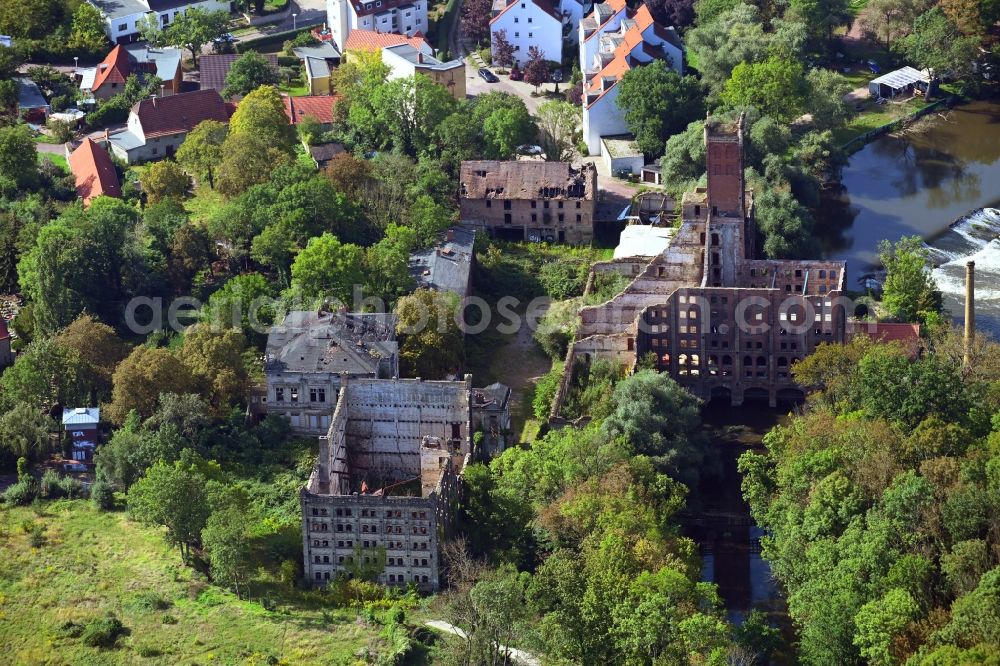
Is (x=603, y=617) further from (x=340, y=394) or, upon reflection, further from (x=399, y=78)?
(x=399, y=78)

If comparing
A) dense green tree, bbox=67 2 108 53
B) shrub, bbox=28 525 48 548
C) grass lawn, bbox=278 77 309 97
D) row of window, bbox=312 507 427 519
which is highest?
dense green tree, bbox=67 2 108 53

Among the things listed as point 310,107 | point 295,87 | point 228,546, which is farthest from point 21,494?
point 295,87

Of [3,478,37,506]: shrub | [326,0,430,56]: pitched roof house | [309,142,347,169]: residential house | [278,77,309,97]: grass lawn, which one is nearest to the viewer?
[3,478,37,506]: shrub

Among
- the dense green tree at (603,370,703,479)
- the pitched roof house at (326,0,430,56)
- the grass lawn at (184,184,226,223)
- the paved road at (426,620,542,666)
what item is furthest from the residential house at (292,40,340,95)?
the paved road at (426,620,542,666)

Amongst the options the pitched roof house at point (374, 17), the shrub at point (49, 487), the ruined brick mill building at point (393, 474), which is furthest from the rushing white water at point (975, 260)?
the shrub at point (49, 487)

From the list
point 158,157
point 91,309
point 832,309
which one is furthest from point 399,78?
point 832,309

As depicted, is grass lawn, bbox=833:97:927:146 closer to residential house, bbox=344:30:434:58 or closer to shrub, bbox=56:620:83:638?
residential house, bbox=344:30:434:58

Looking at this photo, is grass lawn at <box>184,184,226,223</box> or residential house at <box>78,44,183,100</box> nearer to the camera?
grass lawn at <box>184,184,226,223</box>
